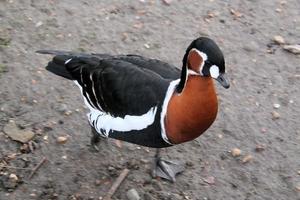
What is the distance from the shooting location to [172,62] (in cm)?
406

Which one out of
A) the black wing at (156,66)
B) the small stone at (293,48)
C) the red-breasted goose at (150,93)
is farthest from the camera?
Answer: the small stone at (293,48)

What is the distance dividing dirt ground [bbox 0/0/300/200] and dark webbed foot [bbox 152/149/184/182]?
0.14 ft

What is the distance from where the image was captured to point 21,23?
425 cm

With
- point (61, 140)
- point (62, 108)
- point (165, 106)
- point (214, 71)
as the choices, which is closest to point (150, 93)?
point (165, 106)

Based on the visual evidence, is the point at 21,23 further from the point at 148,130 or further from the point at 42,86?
the point at 148,130

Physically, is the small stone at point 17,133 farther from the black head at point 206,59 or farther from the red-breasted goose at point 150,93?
the black head at point 206,59

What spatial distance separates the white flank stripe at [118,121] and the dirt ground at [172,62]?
12.9 inches

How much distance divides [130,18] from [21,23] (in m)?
0.84

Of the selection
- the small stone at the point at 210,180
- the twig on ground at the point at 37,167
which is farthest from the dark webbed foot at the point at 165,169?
the twig on ground at the point at 37,167

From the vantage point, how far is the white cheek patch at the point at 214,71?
2.66m

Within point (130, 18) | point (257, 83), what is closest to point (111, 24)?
point (130, 18)

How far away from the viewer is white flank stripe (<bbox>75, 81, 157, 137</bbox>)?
2.90 metres

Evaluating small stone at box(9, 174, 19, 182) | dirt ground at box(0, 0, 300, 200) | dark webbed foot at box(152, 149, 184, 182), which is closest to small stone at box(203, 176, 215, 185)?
dirt ground at box(0, 0, 300, 200)

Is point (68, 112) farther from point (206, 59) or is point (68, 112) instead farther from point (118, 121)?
point (206, 59)
